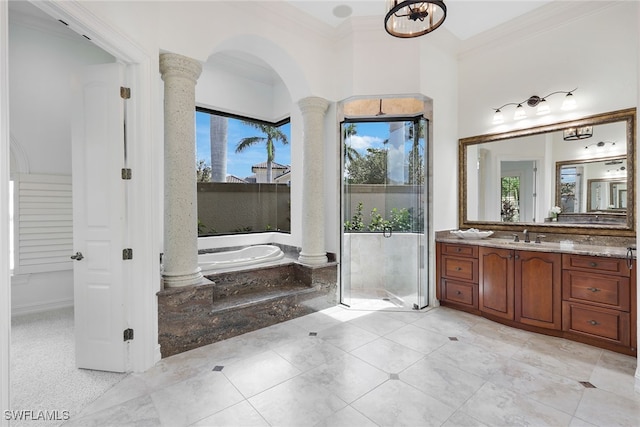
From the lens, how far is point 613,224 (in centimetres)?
301

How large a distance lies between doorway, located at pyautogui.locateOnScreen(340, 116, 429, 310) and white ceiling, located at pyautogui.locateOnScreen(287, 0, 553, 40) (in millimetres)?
1186

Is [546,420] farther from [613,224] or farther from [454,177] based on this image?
[454,177]

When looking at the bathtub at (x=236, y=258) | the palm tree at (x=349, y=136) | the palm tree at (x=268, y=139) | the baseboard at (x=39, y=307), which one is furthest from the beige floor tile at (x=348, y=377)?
the palm tree at (x=268, y=139)

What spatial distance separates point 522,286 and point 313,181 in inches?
102

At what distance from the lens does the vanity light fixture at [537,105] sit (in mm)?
3229

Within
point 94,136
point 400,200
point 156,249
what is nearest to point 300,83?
point 400,200

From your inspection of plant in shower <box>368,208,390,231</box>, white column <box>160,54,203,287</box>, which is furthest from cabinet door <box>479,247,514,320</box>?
white column <box>160,54,203,287</box>

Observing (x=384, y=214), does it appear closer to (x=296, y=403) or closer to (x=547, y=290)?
(x=547, y=290)

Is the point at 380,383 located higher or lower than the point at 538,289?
lower

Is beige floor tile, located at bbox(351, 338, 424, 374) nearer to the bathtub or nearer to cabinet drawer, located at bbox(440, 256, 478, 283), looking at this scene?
cabinet drawer, located at bbox(440, 256, 478, 283)

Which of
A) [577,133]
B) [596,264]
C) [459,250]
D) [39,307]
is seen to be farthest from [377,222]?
[39,307]

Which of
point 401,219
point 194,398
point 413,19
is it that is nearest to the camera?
point 194,398

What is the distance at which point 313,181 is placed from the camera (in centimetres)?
382

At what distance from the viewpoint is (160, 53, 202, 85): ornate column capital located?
8.74 ft
